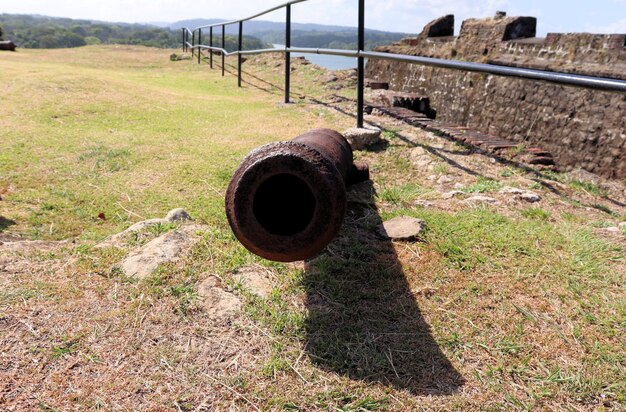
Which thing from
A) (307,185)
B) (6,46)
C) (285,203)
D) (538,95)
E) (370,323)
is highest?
(6,46)

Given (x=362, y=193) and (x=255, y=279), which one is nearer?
(x=255, y=279)

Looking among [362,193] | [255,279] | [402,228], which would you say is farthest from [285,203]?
[362,193]

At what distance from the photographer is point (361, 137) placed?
460 cm

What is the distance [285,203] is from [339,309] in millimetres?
517

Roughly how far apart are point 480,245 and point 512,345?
798mm

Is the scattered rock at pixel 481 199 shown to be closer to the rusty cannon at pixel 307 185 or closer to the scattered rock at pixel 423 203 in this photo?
the scattered rock at pixel 423 203

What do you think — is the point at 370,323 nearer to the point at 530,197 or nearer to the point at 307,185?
the point at 307,185

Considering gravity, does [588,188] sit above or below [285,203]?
below

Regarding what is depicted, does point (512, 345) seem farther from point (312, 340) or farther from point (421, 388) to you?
point (312, 340)

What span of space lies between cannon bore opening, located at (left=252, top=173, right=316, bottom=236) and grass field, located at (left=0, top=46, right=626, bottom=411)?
381 millimetres

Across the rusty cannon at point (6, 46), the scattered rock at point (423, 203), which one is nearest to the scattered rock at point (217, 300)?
the scattered rock at point (423, 203)

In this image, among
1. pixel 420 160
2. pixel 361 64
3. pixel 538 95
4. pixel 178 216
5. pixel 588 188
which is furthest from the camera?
pixel 538 95

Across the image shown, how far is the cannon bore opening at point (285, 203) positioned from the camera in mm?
2004

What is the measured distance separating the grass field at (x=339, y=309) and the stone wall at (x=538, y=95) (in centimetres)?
68
